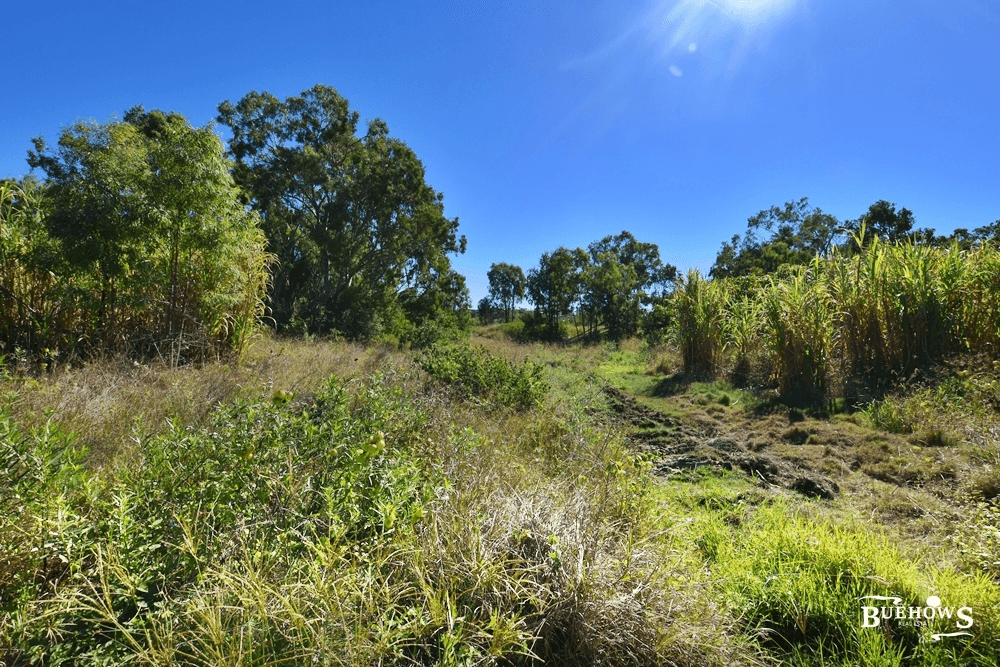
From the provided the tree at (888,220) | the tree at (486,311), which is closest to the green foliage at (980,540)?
the tree at (888,220)

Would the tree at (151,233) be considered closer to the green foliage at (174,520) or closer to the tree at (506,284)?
the green foliage at (174,520)

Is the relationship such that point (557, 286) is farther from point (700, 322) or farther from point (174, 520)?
point (174, 520)

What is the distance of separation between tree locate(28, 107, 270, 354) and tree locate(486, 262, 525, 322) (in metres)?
30.4

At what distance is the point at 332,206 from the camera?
635 inches

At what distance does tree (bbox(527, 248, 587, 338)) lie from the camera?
25.4m

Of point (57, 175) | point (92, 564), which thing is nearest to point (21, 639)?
point (92, 564)

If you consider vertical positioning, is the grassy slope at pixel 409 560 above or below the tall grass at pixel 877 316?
below

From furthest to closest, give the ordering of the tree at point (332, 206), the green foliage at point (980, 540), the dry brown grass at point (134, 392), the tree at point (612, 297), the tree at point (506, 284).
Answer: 1. the tree at point (506, 284)
2. the tree at point (612, 297)
3. the tree at point (332, 206)
4. the dry brown grass at point (134, 392)
5. the green foliage at point (980, 540)

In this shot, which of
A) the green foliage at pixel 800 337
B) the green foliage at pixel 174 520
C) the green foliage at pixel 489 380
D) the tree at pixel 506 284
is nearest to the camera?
the green foliage at pixel 174 520

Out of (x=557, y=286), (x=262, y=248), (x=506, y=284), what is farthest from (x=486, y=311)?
(x=262, y=248)

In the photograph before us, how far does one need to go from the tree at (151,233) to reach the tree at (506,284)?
30.4 metres

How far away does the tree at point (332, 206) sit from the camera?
51.8ft

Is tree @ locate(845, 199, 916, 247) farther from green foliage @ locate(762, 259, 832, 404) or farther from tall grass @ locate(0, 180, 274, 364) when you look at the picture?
tall grass @ locate(0, 180, 274, 364)

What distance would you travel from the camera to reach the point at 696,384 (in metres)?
9.22
